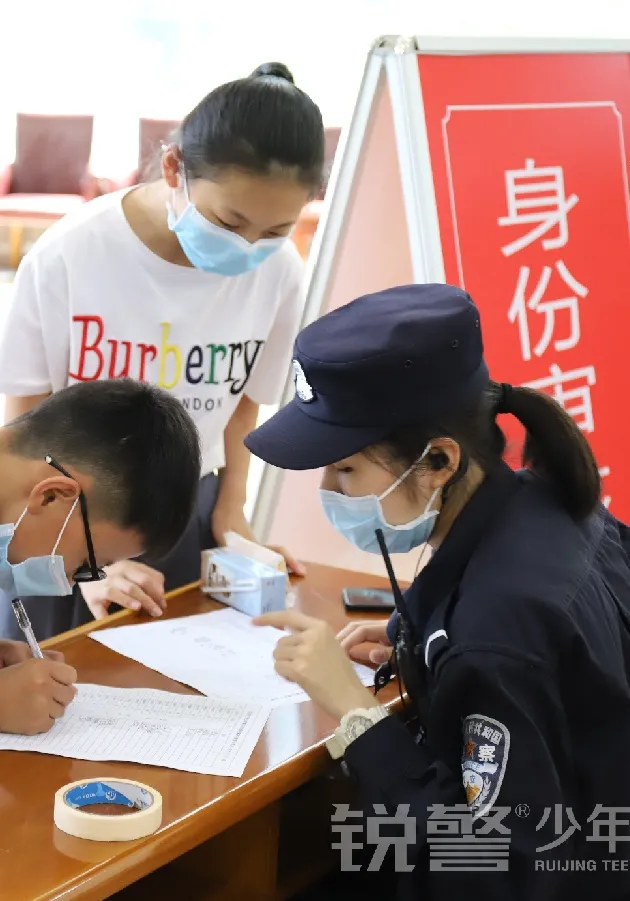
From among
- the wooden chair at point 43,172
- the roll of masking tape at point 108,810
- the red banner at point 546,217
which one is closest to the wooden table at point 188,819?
the roll of masking tape at point 108,810

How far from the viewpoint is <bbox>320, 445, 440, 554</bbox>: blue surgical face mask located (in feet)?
4.78

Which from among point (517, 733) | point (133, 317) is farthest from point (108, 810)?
point (133, 317)

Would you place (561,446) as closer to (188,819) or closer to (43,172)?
(188,819)

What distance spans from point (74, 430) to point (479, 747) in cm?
64

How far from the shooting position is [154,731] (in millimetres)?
1413

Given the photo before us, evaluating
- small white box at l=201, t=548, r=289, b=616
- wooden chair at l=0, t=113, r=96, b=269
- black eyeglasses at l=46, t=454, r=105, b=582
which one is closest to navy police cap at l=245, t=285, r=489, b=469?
black eyeglasses at l=46, t=454, r=105, b=582

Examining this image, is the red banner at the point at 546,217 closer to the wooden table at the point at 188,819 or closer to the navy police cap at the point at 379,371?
the wooden table at the point at 188,819

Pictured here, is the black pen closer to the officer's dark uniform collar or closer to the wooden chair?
the officer's dark uniform collar

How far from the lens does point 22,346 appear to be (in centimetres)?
188

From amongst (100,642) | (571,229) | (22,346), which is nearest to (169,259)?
(22,346)

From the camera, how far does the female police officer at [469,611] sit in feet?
4.17

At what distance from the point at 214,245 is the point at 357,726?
872mm

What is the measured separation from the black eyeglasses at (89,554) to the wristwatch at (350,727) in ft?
1.24

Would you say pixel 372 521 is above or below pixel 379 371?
below
